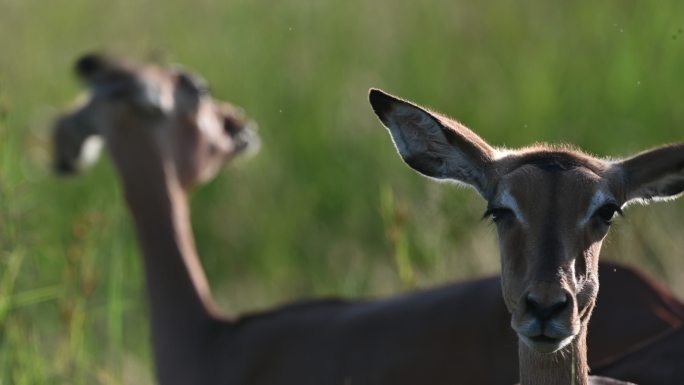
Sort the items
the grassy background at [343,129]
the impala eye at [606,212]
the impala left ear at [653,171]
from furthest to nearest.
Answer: the grassy background at [343,129], the impala left ear at [653,171], the impala eye at [606,212]

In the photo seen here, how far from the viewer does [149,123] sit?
8.23 meters

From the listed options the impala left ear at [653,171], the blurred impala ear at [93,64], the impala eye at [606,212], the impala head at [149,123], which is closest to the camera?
the impala eye at [606,212]

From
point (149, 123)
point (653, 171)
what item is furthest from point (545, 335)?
point (149, 123)

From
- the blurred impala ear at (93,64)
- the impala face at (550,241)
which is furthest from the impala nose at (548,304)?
the blurred impala ear at (93,64)

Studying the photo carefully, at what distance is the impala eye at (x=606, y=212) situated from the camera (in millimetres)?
4434

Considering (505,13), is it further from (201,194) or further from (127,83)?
(127,83)

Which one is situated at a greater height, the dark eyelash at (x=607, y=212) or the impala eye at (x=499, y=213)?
the dark eyelash at (x=607, y=212)

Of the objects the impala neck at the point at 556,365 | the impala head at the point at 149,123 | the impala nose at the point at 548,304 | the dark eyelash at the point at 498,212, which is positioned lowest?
the impala head at the point at 149,123

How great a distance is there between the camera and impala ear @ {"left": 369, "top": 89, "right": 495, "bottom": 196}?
4.73 meters

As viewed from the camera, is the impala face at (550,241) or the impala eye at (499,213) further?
the impala eye at (499,213)

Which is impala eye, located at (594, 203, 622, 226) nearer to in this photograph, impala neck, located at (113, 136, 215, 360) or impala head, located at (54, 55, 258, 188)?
impala neck, located at (113, 136, 215, 360)

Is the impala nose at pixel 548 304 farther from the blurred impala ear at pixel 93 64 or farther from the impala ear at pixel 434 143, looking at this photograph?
the blurred impala ear at pixel 93 64

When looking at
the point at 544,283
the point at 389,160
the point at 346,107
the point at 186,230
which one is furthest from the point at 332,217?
the point at 544,283

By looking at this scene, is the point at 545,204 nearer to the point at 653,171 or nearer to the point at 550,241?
the point at 550,241
